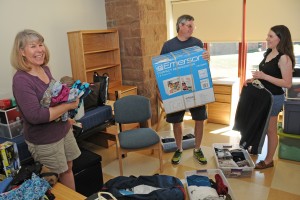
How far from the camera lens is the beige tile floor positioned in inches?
88.6

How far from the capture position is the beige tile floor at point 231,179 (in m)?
2.25

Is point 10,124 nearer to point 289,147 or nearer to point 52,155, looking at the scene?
point 52,155

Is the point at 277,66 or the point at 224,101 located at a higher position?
the point at 277,66

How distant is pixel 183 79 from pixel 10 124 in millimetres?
1659

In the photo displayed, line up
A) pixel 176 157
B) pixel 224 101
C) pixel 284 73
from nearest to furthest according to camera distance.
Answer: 1. pixel 284 73
2. pixel 176 157
3. pixel 224 101

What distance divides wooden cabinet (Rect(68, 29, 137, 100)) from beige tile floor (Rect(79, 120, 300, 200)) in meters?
0.99

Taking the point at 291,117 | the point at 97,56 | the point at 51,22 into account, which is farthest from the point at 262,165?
the point at 51,22

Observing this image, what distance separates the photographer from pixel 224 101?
384cm

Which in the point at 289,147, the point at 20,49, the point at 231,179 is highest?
the point at 20,49

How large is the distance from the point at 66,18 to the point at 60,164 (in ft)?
7.83

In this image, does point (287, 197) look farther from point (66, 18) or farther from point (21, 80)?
point (66, 18)

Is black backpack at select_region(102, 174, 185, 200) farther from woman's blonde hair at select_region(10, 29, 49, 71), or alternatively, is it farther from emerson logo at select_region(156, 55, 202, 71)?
emerson logo at select_region(156, 55, 202, 71)

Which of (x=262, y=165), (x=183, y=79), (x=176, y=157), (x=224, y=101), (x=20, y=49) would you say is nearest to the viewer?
(x=20, y=49)

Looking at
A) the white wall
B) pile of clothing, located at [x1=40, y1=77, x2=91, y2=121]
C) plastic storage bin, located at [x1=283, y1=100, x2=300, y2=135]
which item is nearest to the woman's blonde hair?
pile of clothing, located at [x1=40, y1=77, x2=91, y2=121]
